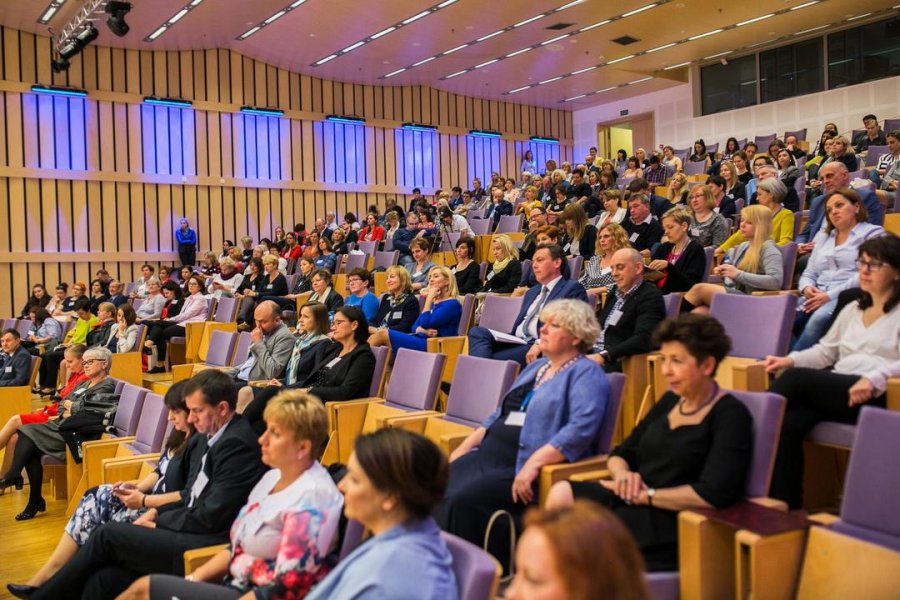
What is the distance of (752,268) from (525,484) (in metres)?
2.24

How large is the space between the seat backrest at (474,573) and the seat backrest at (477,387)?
63.0 inches

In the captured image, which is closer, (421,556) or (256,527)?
(421,556)

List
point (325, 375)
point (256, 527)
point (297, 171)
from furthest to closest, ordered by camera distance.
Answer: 1. point (297, 171)
2. point (325, 375)
3. point (256, 527)

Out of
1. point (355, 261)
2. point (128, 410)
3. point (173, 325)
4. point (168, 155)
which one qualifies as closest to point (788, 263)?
point (128, 410)

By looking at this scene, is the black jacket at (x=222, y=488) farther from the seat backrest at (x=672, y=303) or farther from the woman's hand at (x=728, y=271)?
the woman's hand at (x=728, y=271)

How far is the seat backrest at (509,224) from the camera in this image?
8914 mm

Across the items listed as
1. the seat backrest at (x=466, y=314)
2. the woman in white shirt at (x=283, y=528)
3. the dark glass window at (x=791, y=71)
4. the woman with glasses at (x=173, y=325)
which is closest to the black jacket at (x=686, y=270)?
the seat backrest at (x=466, y=314)

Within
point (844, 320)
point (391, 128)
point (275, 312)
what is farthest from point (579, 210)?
point (391, 128)

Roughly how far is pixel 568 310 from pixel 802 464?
0.86m

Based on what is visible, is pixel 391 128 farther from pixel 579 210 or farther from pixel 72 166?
pixel 579 210

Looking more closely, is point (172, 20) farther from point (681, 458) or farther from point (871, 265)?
point (681, 458)

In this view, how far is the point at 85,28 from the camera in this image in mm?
10477

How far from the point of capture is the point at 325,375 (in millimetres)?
4117

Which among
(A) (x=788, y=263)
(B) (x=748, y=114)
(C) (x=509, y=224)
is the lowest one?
(A) (x=788, y=263)
